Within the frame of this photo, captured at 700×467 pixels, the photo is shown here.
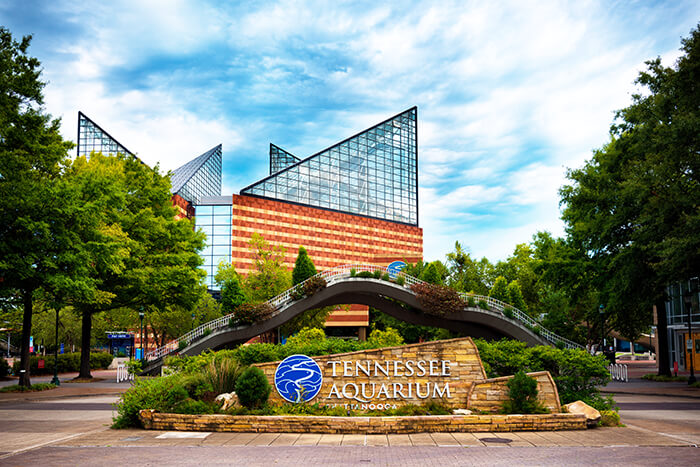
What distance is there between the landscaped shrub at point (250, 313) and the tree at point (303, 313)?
297 inches

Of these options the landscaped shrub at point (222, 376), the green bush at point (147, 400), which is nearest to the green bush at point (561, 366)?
the landscaped shrub at point (222, 376)

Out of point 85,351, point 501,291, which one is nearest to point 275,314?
point 85,351

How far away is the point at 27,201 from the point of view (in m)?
23.8

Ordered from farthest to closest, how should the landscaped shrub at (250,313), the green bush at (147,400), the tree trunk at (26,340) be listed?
the landscaped shrub at (250,313)
the tree trunk at (26,340)
the green bush at (147,400)

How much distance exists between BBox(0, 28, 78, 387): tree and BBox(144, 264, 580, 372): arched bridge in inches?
424

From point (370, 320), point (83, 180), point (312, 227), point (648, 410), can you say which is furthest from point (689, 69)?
point (312, 227)

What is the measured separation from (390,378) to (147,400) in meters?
6.03

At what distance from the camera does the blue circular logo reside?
14.4 metres

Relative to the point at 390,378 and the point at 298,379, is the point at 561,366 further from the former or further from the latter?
the point at 298,379

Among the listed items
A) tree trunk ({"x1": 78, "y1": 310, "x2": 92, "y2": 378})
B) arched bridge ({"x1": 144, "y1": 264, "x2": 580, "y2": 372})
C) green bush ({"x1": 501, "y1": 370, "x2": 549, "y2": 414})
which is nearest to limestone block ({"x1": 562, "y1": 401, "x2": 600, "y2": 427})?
green bush ({"x1": 501, "y1": 370, "x2": 549, "y2": 414})

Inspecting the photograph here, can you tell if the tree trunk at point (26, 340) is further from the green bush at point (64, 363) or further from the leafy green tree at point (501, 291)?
the leafy green tree at point (501, 291)

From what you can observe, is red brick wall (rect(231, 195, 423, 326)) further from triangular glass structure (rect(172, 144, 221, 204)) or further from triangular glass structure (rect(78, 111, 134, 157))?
triangular glass structure (rect(78, 111, 134, 157))

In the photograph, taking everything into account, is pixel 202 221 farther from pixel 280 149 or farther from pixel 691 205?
pixel 691 205

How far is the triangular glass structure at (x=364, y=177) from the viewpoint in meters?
101
